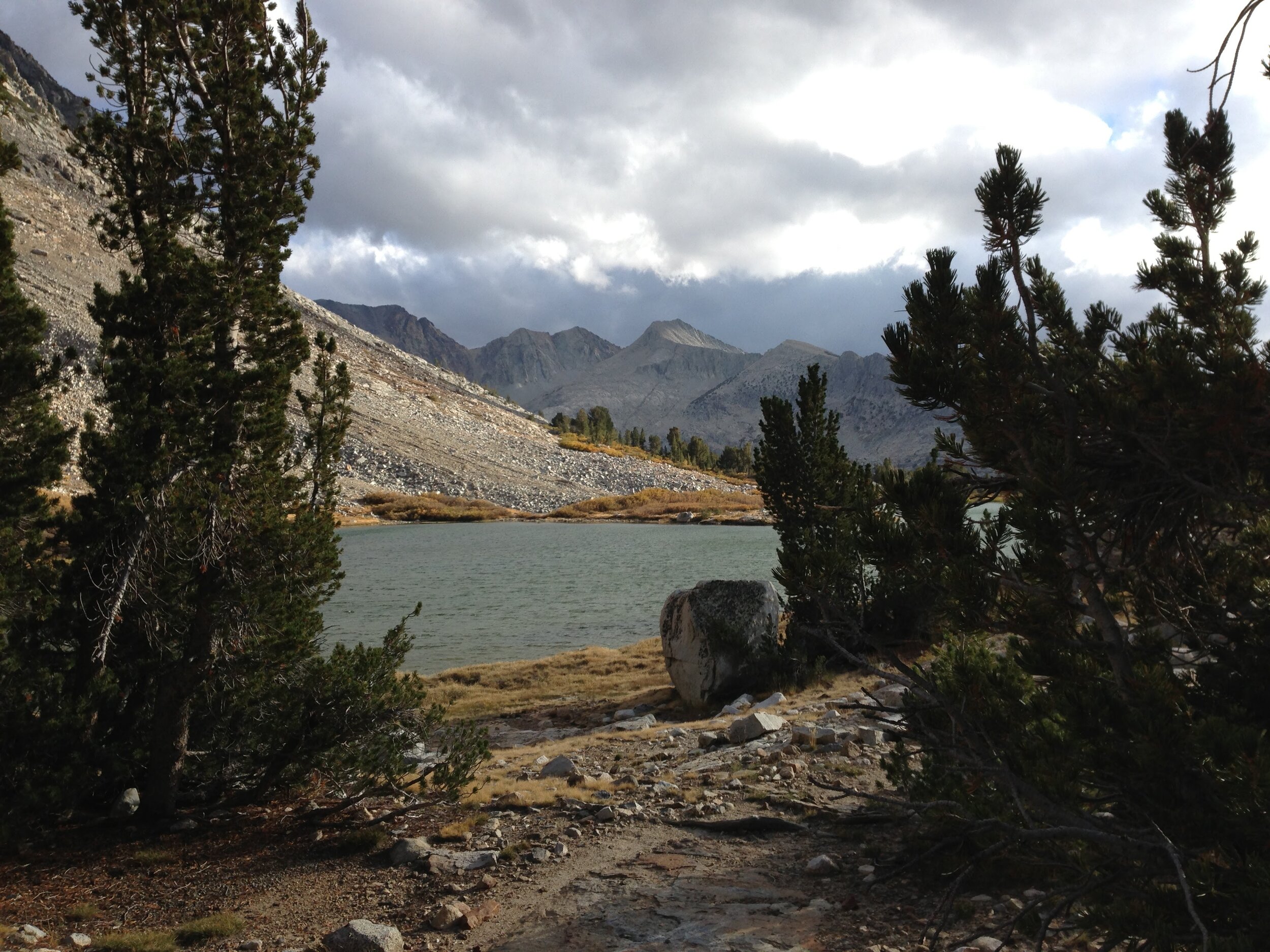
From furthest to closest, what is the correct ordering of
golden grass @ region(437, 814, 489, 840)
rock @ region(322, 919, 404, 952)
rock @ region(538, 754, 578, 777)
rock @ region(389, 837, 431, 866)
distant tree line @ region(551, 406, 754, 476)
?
1. distant tree line @ region(551, 406, 754, 476)
2. rock @ region(538, 754, 578, 777)
3. golden grass @ region(437, 814, 489, 840)
4. rock @ region(389, 837, 431, 866)
5. rock @ region(322, 919, 404, 952)

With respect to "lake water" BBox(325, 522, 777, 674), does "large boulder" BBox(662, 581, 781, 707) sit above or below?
above

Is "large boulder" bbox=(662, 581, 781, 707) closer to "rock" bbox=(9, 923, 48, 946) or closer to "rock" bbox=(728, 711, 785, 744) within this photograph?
"rock" bbox=(728, 711, 785, 744)

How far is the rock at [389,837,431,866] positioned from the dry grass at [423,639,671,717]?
944 centimetres

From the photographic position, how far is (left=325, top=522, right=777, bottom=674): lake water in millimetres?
26391

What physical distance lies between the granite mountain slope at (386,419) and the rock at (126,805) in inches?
3159

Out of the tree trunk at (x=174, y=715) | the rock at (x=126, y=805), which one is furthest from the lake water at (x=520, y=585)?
the tree trunk at (x=174, y=715)

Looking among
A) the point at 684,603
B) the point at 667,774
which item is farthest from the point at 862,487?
the point at 684,603

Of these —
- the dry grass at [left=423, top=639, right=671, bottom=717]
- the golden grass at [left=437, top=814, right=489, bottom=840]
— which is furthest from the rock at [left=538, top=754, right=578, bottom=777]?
the dry grass at [left=423, top=639, right=671, bottom=717]

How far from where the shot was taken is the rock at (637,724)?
582 inches

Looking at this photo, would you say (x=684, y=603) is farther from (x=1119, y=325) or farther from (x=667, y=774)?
(x=1119, y=325)

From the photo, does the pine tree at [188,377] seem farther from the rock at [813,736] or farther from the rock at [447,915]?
the rock at [813,736]

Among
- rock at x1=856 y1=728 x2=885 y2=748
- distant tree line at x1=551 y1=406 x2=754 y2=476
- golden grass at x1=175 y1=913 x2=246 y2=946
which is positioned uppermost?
distant tree line at x1=551 y1=406 x2=754 y2=476

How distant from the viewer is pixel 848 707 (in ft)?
16.3

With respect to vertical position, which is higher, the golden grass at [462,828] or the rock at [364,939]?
the rock at [364,939]
